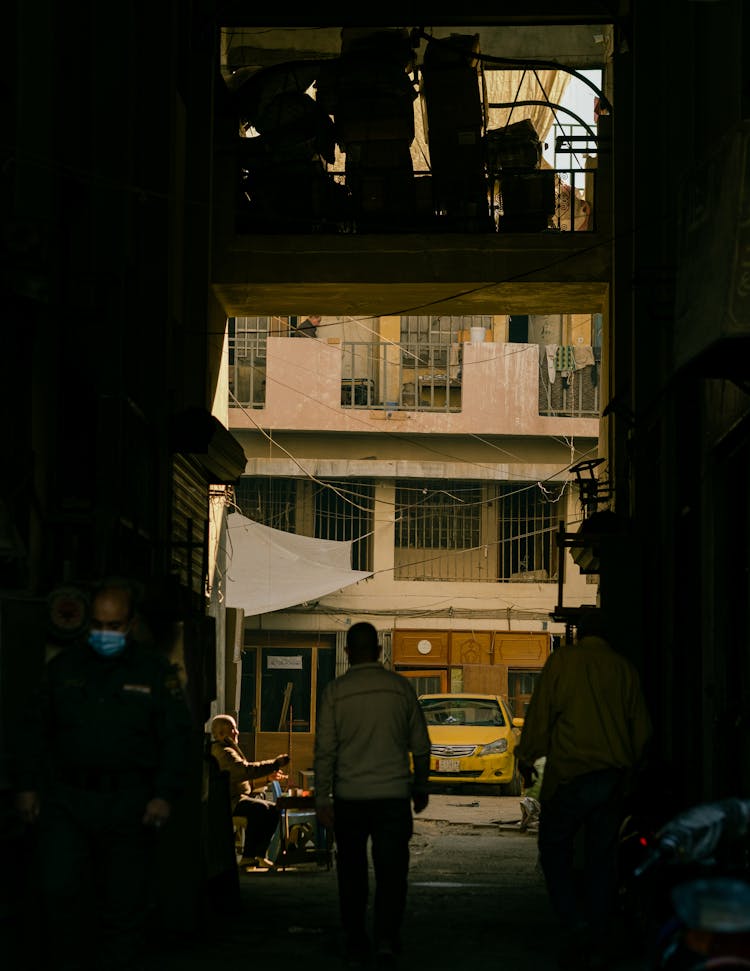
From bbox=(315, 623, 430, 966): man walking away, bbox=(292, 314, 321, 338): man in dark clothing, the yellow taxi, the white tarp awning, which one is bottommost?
the yellow taxi

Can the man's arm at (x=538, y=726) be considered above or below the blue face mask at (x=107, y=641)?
below

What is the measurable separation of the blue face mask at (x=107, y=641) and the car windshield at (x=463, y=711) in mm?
23393

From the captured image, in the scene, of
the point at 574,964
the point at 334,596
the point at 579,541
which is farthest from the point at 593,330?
the point at 574,964

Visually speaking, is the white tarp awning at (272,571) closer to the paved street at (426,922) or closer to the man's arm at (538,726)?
the paved street at (426,922)

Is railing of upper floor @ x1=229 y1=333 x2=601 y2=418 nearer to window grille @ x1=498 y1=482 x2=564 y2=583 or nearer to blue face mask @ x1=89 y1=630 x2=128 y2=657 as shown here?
window grille @ x1=498 y1=482 x2=564 y2=583

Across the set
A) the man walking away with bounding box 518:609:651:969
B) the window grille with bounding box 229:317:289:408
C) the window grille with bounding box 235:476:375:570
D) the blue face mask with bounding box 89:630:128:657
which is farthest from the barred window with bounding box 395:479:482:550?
the blue face mask with bounding box 89:630:128:657

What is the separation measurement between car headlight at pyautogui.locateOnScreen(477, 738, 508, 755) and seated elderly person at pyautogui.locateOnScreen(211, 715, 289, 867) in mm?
13294

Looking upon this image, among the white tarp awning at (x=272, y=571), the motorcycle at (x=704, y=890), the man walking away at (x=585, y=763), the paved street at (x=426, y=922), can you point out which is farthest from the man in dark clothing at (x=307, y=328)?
the motorcycle at (x=704, y=890)

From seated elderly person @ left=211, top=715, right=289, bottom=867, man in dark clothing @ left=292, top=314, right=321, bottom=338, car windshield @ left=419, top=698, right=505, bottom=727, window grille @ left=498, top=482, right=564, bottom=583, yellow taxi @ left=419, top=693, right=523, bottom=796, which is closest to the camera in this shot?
seated elderly person @ left=211, top=715, right=289, bottom=867

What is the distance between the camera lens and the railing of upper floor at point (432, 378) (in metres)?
38.8

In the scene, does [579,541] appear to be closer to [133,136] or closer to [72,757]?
[133,136]

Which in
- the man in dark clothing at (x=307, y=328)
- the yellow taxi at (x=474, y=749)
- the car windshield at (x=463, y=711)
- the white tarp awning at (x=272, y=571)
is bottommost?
the yellow taxi at (x=474, y=749)

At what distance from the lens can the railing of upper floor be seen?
127 feet

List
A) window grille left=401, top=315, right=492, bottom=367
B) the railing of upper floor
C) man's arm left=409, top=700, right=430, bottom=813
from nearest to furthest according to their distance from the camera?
1. man's arm left=409, top=700, right=430, bottom=813
2. the railing of upper floor
3. window grille left=401, top=315, right=492, bottom=367
